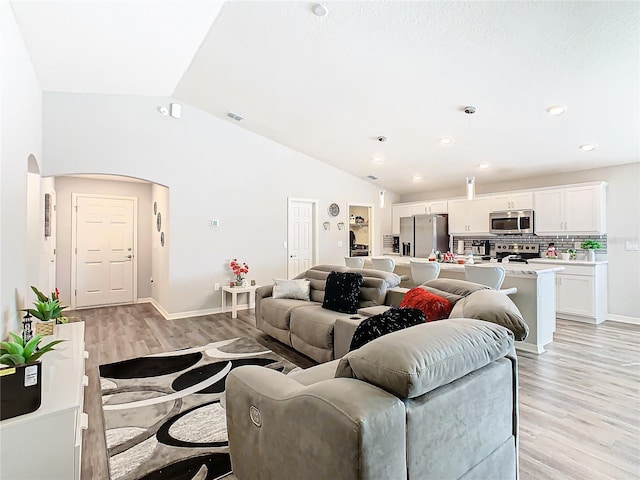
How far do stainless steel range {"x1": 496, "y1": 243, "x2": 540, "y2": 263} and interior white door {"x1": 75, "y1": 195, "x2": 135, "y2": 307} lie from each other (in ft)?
23.0

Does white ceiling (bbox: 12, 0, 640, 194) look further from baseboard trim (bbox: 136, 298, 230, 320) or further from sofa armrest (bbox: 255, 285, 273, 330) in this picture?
baseboard trim (bbox: 136, 298, 230, 320)

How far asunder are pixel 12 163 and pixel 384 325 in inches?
120

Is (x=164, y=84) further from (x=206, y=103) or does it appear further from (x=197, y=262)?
(x=197, y=262)

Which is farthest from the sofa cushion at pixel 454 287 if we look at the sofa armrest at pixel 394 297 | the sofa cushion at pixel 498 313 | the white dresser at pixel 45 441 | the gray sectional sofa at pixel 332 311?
the white dresser at pixel 45 441

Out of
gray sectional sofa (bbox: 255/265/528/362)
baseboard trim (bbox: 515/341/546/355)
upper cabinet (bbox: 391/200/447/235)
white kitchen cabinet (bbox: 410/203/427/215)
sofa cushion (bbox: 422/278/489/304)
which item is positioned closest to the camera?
gray sectional sofa (bbox: 255/265/528/362)

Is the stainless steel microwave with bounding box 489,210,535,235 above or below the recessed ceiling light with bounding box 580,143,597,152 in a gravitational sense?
below

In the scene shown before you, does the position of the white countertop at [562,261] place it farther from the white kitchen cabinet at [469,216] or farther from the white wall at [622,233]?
the white kitchen cabinet at [469,216]

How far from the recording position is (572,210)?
17.9 ft

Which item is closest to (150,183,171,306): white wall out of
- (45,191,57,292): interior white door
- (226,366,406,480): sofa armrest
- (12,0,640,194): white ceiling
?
(45,191,57,292): interior white door

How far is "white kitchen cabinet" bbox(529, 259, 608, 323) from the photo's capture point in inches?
198

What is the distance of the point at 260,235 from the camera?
630 cm

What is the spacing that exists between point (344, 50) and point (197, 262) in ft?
12.6

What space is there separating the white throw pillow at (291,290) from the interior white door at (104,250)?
155 inches

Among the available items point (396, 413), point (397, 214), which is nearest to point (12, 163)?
point (396, 413)
